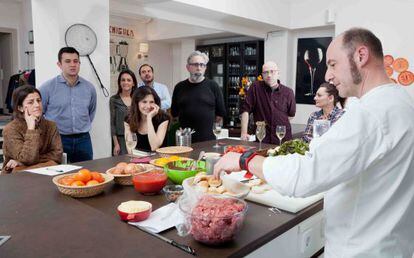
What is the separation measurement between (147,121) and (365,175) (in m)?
2.06

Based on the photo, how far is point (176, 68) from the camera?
913 centimetres

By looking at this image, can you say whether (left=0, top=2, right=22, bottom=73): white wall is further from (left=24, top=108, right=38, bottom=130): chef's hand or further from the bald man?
the bald man

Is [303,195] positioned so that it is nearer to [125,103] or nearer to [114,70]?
[125,103]

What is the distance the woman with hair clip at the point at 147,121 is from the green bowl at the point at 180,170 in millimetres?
1061

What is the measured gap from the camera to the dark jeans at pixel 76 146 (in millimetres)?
3232

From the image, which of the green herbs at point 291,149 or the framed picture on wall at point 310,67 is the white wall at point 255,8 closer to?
the framed picture on wall at point 310,67

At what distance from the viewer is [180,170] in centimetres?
170

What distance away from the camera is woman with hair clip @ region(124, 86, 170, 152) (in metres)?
2.86

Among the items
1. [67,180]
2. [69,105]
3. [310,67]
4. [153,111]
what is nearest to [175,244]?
[67,180]

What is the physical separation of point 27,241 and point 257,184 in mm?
996

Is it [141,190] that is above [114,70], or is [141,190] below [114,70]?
below

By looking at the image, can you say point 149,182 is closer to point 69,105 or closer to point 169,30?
point 69,105

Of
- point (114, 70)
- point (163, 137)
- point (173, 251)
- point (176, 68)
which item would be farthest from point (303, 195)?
point (176, 68)

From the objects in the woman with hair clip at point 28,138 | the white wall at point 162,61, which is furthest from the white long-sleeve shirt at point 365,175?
the white wall at point 162,61
